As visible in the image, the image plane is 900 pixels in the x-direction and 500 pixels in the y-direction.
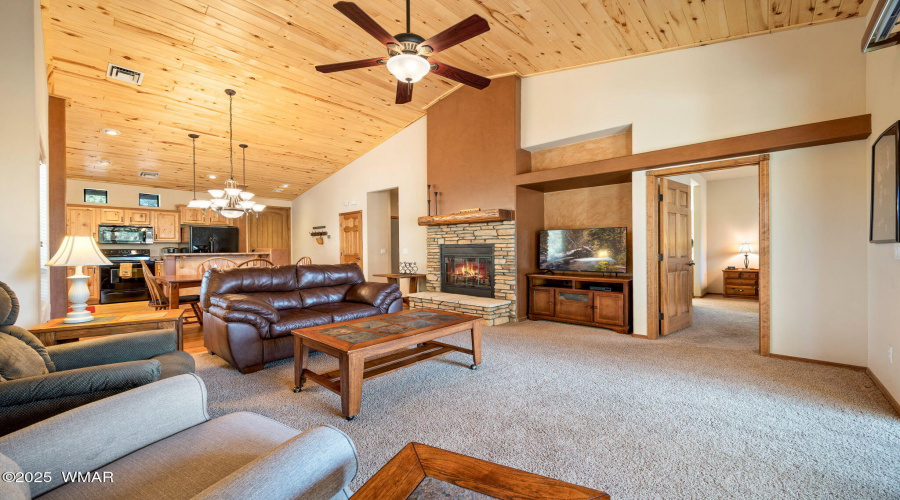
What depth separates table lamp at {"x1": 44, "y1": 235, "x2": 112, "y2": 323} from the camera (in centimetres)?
267

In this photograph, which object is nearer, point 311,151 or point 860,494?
point 860,494

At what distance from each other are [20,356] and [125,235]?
8.16m

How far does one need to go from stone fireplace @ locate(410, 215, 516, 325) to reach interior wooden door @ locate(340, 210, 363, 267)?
94.2 inches

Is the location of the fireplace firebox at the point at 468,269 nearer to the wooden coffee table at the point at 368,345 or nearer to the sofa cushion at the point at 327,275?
the sofa cushion at the point at 327,275

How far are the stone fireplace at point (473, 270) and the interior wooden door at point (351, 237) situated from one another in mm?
2392

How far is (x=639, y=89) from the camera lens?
4.46 metres

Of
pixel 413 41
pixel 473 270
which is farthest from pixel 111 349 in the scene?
pixel 473 270

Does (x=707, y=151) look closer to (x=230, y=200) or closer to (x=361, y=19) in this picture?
(x=361, y=19)

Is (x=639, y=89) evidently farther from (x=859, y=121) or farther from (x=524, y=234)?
(x=524, y=234)

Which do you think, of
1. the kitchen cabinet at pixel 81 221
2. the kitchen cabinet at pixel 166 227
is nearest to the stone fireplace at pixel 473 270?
the kitchen cabinet at pixel 166 227

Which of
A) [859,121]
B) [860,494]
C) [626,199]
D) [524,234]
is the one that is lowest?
[860,494]

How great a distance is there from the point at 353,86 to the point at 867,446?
6.23m

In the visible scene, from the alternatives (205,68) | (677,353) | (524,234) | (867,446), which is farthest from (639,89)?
(205,68)

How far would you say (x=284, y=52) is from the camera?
461 cm
